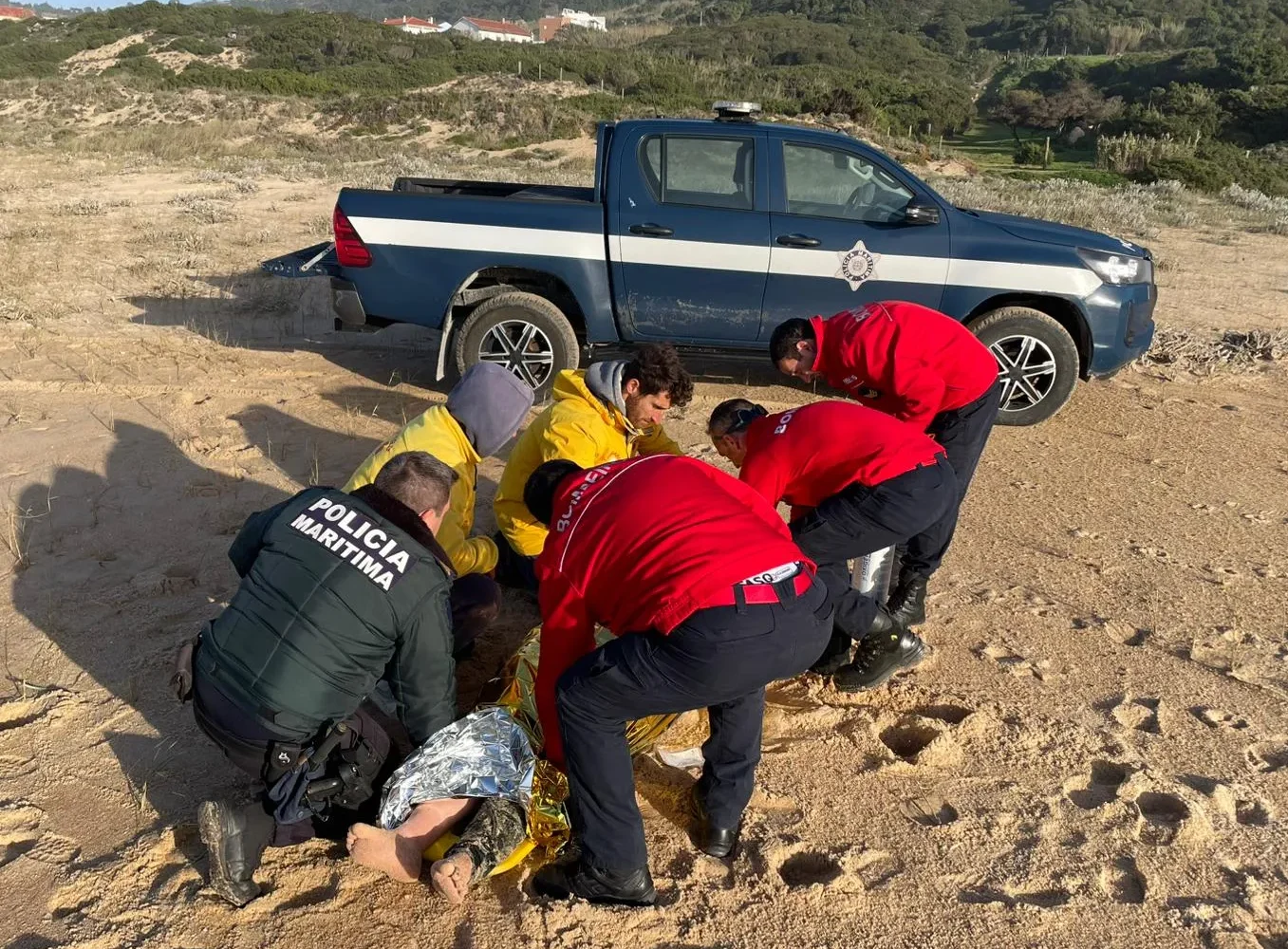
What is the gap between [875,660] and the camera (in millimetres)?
3684

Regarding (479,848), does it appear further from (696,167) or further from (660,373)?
(696,167)

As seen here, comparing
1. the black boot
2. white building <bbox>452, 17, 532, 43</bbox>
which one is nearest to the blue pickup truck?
the black boot

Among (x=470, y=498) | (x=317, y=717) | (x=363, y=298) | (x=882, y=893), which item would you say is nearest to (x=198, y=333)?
(x=363, y=298)

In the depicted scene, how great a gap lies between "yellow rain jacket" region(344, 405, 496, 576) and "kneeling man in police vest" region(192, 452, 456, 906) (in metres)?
0.91

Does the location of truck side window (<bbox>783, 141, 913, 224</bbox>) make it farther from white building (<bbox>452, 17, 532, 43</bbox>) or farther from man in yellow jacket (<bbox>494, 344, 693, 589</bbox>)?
white building (<bbox>452, 17, 532, 43</bbox>)

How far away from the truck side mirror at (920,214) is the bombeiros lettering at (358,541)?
443 centimetres

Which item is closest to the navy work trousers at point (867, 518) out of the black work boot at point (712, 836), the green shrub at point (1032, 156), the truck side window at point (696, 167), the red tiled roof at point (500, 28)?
the black work boot at point (712, 836)

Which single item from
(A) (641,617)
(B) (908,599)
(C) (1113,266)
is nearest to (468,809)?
(A) (641,617)

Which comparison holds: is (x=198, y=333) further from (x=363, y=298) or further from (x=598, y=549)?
(x=598, y=549)

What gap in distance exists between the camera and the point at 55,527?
4801mm

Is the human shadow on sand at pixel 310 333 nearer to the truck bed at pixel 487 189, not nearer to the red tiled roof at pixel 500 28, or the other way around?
the truck bed at pixel 487 189

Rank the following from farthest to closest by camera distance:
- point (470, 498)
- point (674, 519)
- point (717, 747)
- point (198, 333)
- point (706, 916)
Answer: point (198, 333) → point (470, 498) → point (717, 747) → point (706, 916) → point (674, 519)

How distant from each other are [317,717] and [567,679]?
0.77 meters

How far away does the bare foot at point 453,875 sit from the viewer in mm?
2570
